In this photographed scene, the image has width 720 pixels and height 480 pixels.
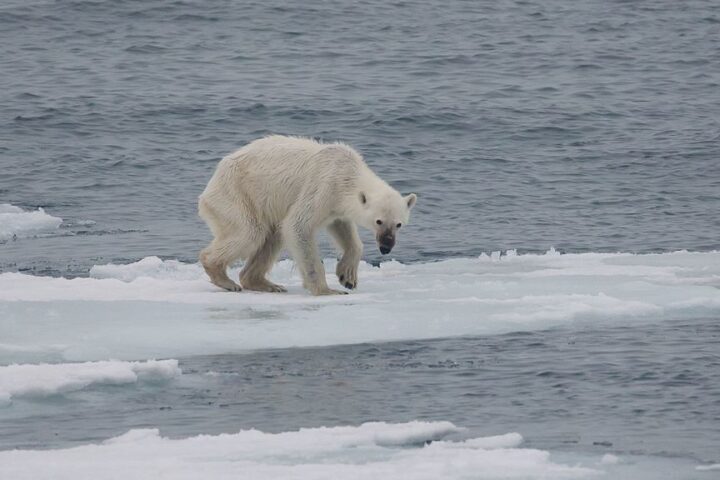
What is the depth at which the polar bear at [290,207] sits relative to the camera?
36.2 feet

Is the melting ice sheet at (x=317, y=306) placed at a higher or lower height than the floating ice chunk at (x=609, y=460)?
lower

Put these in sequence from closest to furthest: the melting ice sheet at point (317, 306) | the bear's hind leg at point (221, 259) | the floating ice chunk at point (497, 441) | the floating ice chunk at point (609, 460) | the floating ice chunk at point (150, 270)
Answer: the floating ice chunk at point (609, 460) → the floating ice chunk at point (497, 441) → the melting ice sheet at point (317, 306) → the bear's hind leg at point (221, 259) → the floating ice chunk at point (150, 270)

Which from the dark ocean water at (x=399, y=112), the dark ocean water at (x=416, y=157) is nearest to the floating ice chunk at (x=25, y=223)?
the dark ocean water at (x=399, y=112)

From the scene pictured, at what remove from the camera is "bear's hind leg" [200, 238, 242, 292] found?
37.3 ft

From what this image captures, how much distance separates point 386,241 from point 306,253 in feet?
2.44

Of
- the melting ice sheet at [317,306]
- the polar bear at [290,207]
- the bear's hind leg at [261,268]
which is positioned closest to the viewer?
the melting ice sheet at [317,306]

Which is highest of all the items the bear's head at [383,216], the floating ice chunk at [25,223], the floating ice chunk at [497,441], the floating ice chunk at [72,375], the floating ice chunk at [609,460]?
the bear's head at [383,216]

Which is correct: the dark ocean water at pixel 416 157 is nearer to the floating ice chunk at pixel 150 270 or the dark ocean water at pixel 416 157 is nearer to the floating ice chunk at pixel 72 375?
the floating ice chunk at pixel 72 375

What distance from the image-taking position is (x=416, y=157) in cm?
2009

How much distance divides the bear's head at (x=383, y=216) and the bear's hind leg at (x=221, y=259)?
112 cm

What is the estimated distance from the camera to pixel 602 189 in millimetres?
18125

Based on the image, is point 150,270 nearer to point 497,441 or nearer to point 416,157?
point 497,441

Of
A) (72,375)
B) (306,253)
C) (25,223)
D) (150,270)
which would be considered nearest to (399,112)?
(25,223)

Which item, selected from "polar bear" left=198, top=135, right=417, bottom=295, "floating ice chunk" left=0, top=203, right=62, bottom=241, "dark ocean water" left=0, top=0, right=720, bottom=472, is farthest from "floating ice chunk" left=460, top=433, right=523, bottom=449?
"floating ice chunk" left=0, top=203, right=62, bottom=241
